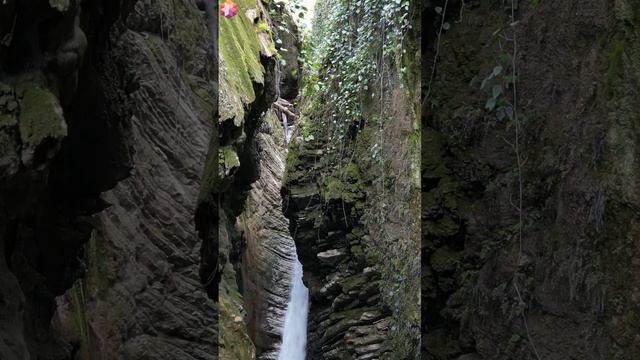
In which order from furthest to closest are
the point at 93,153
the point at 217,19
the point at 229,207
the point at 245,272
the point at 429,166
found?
the point at 245,272
the point at 229,207
the point at 217,19
the point at 93,153
the point at 429,166

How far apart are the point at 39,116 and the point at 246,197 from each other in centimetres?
1055

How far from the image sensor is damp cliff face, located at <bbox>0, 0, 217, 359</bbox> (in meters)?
3.67

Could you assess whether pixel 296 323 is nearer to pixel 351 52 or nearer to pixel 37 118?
pixel 351 52

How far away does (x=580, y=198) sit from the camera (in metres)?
2.37

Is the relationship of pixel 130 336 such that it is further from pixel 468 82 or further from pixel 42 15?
pixel 468 82

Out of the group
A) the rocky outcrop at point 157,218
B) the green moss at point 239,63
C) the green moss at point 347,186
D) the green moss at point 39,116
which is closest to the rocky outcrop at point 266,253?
the green moss at point 347,186

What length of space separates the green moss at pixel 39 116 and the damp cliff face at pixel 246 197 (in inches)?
223

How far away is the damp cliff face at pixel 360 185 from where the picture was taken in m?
9.16

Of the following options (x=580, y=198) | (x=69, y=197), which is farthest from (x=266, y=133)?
(x=580, y=198)

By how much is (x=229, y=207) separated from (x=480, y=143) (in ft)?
32.2

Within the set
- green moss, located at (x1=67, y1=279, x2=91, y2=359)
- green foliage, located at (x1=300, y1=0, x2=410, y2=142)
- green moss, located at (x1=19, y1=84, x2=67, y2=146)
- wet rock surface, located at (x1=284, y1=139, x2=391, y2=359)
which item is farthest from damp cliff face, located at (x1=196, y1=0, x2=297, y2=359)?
green moss, located at (x1=19, y1=84, x2=67, y2=146)

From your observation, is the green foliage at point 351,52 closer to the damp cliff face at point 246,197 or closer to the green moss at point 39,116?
the damp cliff face at point 246,197

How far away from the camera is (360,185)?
11.5 meters

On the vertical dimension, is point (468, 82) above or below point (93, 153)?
above
